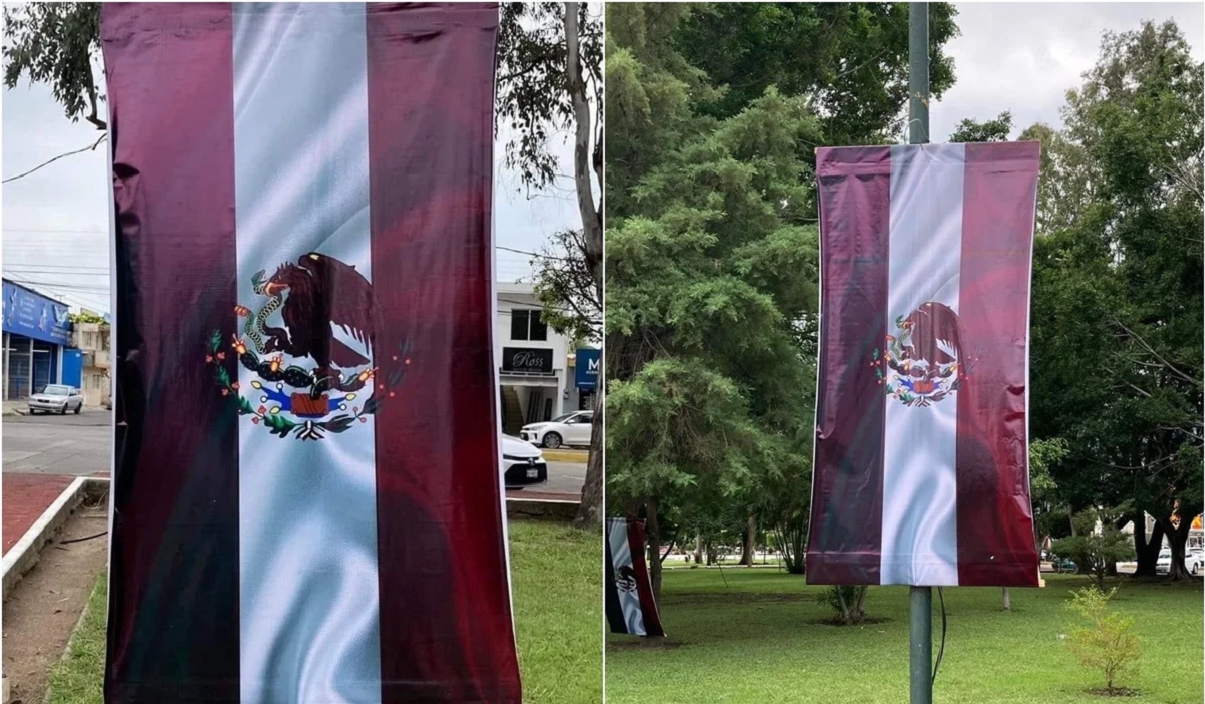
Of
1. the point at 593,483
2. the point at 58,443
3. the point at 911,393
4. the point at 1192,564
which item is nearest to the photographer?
the point at 911,393

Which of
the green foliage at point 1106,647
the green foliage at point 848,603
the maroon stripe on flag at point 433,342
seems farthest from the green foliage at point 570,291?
the green foliage at point 848,603

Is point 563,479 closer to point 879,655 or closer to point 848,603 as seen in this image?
point 879,655

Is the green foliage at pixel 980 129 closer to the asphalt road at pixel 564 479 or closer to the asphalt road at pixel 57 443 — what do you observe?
the asphalt road at pixel 564 479

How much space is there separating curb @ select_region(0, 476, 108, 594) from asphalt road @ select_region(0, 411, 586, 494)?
0.09 metres

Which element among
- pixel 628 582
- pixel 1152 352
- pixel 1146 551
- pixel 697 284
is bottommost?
pixel 1146 551

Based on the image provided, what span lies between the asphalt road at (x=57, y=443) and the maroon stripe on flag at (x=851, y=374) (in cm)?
381

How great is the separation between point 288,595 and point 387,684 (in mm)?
369

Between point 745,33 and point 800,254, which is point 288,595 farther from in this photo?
point 745,33

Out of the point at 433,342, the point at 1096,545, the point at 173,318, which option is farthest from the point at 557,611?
the point at 1096,545

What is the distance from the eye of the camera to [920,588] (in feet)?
14.6

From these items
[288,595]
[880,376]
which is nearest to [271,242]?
[288,595]

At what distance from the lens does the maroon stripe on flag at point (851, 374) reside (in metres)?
4.53

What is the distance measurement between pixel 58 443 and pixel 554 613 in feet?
9.55

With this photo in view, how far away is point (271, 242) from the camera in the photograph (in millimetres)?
3148
